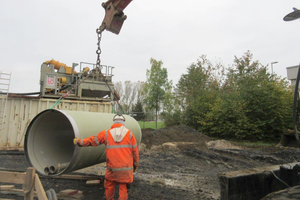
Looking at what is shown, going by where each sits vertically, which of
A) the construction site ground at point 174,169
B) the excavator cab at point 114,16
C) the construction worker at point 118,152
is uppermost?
the excavator cab at point 114,16

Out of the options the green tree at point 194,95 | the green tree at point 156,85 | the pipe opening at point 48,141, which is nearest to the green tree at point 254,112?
the green tree at point 194,95

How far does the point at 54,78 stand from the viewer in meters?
10.3

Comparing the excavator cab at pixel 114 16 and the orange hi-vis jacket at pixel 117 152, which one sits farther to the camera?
the excavator cab at pixel 114 16

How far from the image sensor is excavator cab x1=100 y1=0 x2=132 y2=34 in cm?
483

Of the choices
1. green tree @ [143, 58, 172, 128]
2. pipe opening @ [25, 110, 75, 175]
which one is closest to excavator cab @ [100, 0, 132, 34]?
pipe opening @ [25, 110, 75, 175]

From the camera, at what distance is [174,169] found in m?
7.10

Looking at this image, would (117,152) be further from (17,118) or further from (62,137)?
(17,118)

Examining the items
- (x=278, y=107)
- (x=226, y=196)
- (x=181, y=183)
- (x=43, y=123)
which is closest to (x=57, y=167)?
(x=43, y=123)

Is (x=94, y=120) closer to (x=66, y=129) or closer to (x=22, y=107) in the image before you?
(x=66, y=129)

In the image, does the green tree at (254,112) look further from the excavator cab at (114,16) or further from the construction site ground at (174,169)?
the excavator cab at (114,16)

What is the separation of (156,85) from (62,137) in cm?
1576

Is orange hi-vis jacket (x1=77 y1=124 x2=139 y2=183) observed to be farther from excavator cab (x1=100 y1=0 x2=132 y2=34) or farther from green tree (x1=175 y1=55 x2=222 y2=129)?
green tree (x1=175 y1=55 x2=222 y2=129)

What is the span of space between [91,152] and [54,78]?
24.5ft

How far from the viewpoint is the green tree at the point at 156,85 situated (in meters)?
20.4
